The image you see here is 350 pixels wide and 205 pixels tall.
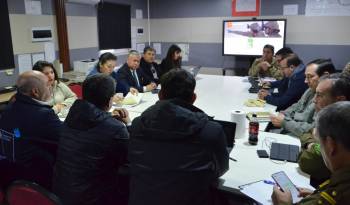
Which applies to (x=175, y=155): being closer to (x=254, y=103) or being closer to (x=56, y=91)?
(x=254, y=103)

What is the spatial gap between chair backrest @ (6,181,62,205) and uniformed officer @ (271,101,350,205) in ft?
3.42

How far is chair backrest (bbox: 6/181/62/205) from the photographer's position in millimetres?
1276

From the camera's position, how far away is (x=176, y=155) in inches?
54.9

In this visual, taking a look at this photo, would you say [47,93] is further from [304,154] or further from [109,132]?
[304,154]

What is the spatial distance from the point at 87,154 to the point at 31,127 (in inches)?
19.0

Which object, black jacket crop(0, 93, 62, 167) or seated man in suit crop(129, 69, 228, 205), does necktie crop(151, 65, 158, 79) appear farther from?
seated man in suit crop(129, 69, 228, 205)

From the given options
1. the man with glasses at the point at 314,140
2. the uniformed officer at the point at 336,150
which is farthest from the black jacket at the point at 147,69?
the uniformed officer at the point at 336,150

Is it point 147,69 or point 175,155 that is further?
point 147,69

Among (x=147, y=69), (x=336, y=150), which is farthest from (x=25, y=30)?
(x=336, y=150)

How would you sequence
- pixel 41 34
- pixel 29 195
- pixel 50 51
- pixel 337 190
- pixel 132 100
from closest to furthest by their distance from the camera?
pixel 337 190 < pixel 29 195 < pixel 132 100 < pixel 41 34 < pixel 50 51

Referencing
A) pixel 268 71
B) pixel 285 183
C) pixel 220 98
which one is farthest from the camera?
pixel 268 71

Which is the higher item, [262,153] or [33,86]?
[33,86]

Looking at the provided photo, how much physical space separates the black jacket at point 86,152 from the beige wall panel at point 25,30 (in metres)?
2.69

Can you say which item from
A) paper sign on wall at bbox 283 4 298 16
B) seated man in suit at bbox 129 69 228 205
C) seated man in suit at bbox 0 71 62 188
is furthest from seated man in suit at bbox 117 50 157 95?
paper sign on wall at bbox 283 4 298 16
